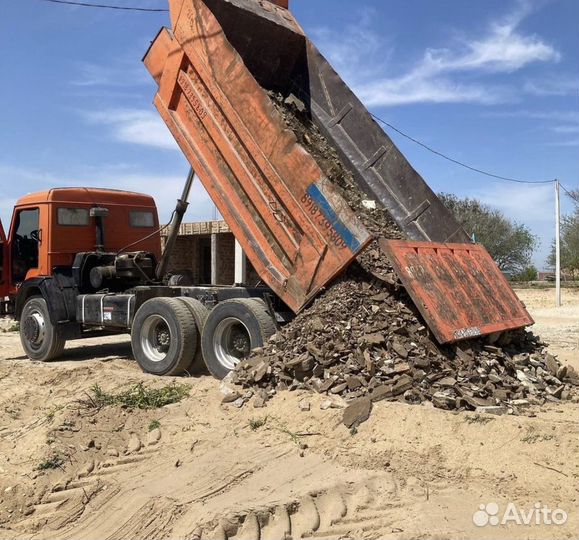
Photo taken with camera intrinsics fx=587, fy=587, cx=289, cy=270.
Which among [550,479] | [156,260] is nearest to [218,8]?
[156,260]

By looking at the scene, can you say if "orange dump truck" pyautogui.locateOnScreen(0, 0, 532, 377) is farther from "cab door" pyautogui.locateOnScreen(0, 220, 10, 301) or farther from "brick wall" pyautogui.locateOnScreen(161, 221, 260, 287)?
"brick wall" pyautogui.locateOnScreen(161, 221, 260, 287)

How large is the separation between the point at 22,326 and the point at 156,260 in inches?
93.8

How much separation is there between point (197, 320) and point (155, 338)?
2.73 feet

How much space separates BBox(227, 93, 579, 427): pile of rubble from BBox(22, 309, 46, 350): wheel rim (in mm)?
4871

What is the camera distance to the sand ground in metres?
3.38

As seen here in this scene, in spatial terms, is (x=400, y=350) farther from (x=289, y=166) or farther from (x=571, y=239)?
(x=571, y=239)

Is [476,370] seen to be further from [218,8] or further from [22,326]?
[22,326]

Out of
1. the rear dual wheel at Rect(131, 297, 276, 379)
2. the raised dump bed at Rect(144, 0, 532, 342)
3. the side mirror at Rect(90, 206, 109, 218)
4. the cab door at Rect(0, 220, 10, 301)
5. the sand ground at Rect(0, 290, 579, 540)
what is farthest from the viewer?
the cab door at Rect(0, 220, 10, 301)

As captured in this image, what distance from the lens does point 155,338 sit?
754 centimetres

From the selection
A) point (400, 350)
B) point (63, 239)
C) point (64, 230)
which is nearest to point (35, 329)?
point (63, 239)

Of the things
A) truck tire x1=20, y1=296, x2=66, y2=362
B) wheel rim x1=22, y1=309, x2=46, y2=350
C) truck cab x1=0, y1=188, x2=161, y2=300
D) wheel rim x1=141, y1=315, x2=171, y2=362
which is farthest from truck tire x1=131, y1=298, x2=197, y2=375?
wheel rim x1=22, y1=309, x2=46, y2=350

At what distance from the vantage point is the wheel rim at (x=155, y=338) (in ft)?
24.4

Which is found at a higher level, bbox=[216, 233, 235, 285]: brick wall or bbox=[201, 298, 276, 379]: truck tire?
bbox=[216, 233, 235, 285]: brick wall

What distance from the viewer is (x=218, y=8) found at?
7.13m
